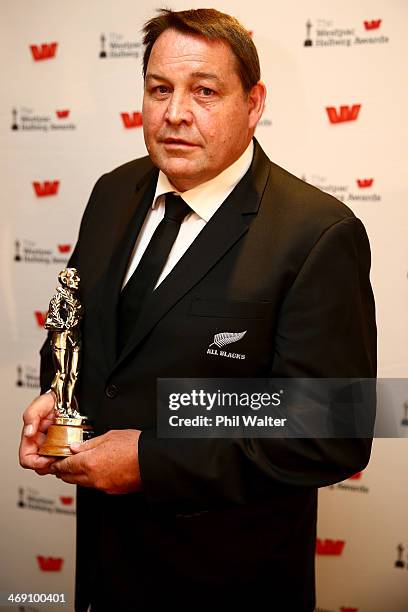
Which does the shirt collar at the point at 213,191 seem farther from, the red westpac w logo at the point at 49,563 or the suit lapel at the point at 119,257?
the red westpac w logo at the point at 49,563

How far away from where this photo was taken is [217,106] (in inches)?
61.4

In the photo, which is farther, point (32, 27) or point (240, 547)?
point (32, 27)

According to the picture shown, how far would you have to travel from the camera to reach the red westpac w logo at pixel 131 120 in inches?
93.0

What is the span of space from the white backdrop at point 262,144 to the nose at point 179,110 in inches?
29.3

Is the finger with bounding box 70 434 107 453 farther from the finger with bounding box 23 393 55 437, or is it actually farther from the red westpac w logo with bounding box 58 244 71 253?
the red westpac w logo with bounding box 58 244 71 253

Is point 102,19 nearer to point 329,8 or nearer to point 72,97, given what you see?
point 72,97

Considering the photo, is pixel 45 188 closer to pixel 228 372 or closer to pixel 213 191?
pixel 213 191

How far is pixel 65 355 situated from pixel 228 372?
37cm

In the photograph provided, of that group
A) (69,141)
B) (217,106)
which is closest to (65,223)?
(69,141)

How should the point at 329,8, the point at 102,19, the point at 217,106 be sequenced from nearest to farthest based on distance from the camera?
the point at 217,106 < the point at 329,8 < the point at 102,19

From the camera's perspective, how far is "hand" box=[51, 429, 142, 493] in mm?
1480

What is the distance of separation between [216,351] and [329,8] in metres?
1.20

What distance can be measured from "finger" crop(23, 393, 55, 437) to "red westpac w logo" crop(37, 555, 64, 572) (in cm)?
117

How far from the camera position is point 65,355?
1.63 meters
